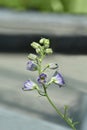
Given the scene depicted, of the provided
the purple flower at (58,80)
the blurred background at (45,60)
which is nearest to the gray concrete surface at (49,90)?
the blurred background at (45,60)

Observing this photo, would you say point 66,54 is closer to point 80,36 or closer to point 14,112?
point 80,36

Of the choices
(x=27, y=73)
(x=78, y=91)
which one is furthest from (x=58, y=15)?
(x=78, y=91)

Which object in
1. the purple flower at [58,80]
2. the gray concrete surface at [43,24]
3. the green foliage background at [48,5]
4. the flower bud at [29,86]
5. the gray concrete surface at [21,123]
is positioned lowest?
the gray concrete surface at [21,123]

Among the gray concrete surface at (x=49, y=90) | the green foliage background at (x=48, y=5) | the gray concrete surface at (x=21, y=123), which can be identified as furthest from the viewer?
the green foliage background at (x=48, y=5)

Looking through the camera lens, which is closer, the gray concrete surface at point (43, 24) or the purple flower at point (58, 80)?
the purple flower at point (58, 80)

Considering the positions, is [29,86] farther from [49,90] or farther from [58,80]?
[49,90]

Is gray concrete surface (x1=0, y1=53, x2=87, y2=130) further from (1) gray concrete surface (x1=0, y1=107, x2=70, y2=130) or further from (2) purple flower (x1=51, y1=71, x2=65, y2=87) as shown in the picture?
(2) purple flower (x1=51, y1=71, x2=65, y2=87)

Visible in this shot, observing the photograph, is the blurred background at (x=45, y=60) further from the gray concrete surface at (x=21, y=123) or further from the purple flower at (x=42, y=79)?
the purple flower at (x=42, y=79)
